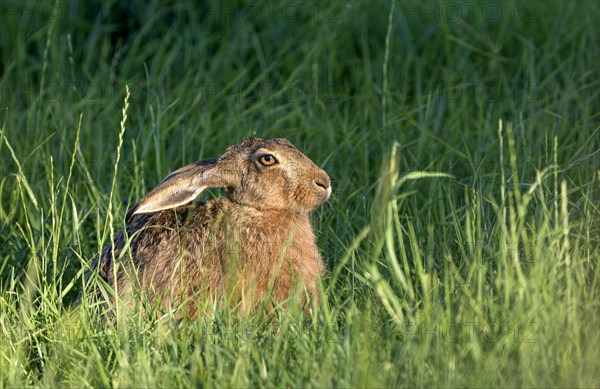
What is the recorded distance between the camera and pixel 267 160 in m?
5.02

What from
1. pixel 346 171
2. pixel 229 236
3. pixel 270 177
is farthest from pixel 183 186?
pixel 346 171

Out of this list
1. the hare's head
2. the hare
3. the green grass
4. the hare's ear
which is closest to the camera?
the green grass

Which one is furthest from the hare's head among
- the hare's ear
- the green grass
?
the green grass

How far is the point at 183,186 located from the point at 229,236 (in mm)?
314

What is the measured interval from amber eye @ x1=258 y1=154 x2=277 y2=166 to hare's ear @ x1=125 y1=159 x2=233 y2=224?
0.54ft

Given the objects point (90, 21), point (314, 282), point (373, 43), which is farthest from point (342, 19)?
point (314, 282)

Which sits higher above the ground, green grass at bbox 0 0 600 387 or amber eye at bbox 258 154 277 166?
amber eye at bbox 258 154 277 166

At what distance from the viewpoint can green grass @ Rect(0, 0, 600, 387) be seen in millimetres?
3641

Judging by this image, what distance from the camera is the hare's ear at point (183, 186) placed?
470cm

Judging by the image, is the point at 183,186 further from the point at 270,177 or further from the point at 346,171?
the point at 346,171

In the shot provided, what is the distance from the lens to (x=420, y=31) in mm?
7184

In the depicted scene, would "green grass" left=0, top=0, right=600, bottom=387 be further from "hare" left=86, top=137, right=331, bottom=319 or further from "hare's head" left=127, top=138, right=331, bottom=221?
"hare's head" left=127, top=138, right=331, bottom=221

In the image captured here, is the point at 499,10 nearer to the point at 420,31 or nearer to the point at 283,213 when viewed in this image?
the point at 420,31

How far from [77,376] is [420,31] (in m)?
4.13
